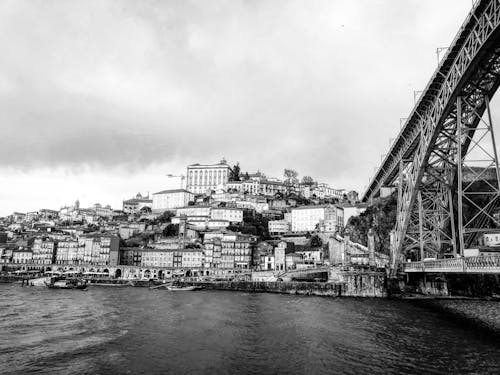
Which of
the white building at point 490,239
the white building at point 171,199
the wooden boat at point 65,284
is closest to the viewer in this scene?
the white building at point 490,239

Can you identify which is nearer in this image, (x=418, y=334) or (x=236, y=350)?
(x=236, y=350)

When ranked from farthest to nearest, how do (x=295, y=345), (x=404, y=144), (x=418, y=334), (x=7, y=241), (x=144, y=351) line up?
1. (x=7, y=241)
2. (x=404, y=144)
3. (x=418, y=334)
4. (x=295, y=345)
5. (x=144, y=351)

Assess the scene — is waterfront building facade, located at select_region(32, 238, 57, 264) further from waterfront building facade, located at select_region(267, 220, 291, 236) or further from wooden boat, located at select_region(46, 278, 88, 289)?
waterfront building facade, located at select_region(267, 220, 291, 236)

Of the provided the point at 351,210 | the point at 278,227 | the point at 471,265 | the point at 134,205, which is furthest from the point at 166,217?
the point at 471,265

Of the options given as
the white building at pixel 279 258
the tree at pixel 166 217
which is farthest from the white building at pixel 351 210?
the tree at pixel 166 217

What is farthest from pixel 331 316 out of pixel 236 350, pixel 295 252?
pixel 295 252

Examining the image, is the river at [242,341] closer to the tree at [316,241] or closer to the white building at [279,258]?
the white building at [279,258]

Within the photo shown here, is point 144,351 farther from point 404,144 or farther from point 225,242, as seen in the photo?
point 225,242
